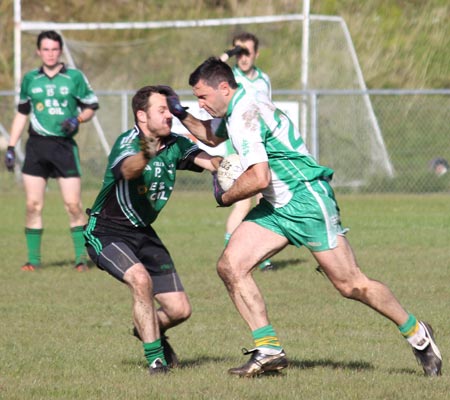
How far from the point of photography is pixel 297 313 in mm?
9641

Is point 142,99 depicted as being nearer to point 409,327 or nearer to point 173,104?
point 173,104

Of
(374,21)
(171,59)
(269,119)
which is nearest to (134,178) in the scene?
(269,119)

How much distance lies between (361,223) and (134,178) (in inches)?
402

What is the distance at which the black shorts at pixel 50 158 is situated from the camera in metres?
12.5

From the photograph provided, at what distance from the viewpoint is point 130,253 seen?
723 cm

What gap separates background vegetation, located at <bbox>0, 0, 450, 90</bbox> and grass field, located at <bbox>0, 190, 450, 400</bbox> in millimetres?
12417

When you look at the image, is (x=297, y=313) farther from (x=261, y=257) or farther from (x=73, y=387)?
(x=73, y=387)

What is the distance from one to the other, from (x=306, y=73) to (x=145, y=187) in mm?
13839

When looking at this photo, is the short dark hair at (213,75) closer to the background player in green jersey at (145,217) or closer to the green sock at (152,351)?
the background player in green jersey at (145,217)

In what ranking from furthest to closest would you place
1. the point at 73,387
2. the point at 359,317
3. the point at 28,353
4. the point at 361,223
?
the point at 361,223, the point at 359,317, the point at 28,353, the point at 73,387

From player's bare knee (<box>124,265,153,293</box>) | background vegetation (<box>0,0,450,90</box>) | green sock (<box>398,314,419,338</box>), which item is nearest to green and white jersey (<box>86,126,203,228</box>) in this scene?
player's bare knee (<box>124,265,153,293</box>)

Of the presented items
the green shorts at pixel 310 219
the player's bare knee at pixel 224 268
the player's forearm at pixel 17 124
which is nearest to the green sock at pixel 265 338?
the player's bare knee at pixel 224 268

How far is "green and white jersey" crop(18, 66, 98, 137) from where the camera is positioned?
12547mm

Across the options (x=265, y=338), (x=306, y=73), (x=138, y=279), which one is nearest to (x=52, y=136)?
(x=138, y=279)
